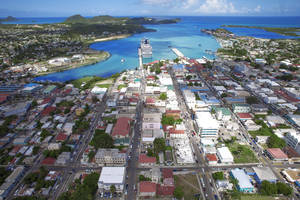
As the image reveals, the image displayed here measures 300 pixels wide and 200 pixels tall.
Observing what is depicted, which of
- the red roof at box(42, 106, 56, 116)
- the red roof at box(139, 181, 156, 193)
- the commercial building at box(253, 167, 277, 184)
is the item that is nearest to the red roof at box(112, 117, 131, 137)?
the red roof at box(139, 181, 156, 193)

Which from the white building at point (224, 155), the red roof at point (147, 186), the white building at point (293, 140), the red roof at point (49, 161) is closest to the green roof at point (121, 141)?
the red roof at point (147, 186)

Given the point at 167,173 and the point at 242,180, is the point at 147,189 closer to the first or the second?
the point at 167,173

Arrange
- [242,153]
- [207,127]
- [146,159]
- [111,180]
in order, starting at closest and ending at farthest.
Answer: [111,180]
[146,159]
[242,153]
[207,127]

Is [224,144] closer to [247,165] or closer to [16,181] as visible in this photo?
[247,165]

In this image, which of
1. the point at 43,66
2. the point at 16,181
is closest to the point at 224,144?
the point at 16,181

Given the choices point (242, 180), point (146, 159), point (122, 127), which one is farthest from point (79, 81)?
point (242, 180)

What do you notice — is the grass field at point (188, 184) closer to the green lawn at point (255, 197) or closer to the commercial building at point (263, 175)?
the green lawn at point (255, 197)
